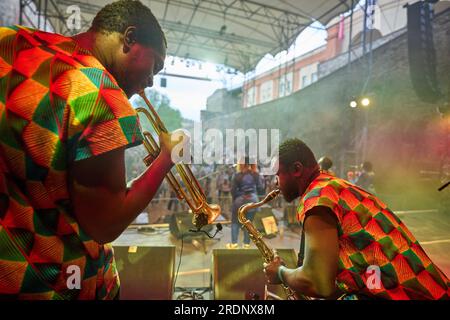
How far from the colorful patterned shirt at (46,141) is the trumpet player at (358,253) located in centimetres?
142

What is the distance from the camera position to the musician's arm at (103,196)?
2.66 ft

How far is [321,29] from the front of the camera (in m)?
14.9

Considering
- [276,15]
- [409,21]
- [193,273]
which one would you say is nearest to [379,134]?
[409,21]

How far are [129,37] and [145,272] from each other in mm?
3451

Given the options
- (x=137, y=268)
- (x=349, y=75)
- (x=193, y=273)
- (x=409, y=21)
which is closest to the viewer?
(x=137, y=268)

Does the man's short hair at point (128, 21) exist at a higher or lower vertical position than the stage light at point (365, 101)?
lower

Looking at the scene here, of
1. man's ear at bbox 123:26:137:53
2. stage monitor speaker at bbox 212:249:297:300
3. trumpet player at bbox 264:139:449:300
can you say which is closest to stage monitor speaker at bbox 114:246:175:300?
stage monitor speaker at bbox 212:249:297:300

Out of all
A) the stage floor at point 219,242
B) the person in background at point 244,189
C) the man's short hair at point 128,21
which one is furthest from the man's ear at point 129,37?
the person in background at point 244,189

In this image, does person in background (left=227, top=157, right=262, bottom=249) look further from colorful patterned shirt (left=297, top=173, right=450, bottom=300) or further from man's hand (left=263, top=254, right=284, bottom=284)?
colorful patterned shirt (left=297, top=173, right=450, bottom=300)

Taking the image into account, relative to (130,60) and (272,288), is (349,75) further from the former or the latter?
(130,60)

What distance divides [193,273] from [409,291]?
13.7ft

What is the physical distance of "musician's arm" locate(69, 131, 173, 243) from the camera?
810mm

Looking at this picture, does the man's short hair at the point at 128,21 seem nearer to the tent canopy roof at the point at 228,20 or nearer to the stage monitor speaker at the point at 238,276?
the stage monitor speaker at the point at 238,276

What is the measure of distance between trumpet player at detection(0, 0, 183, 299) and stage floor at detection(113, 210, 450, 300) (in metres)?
3.86
